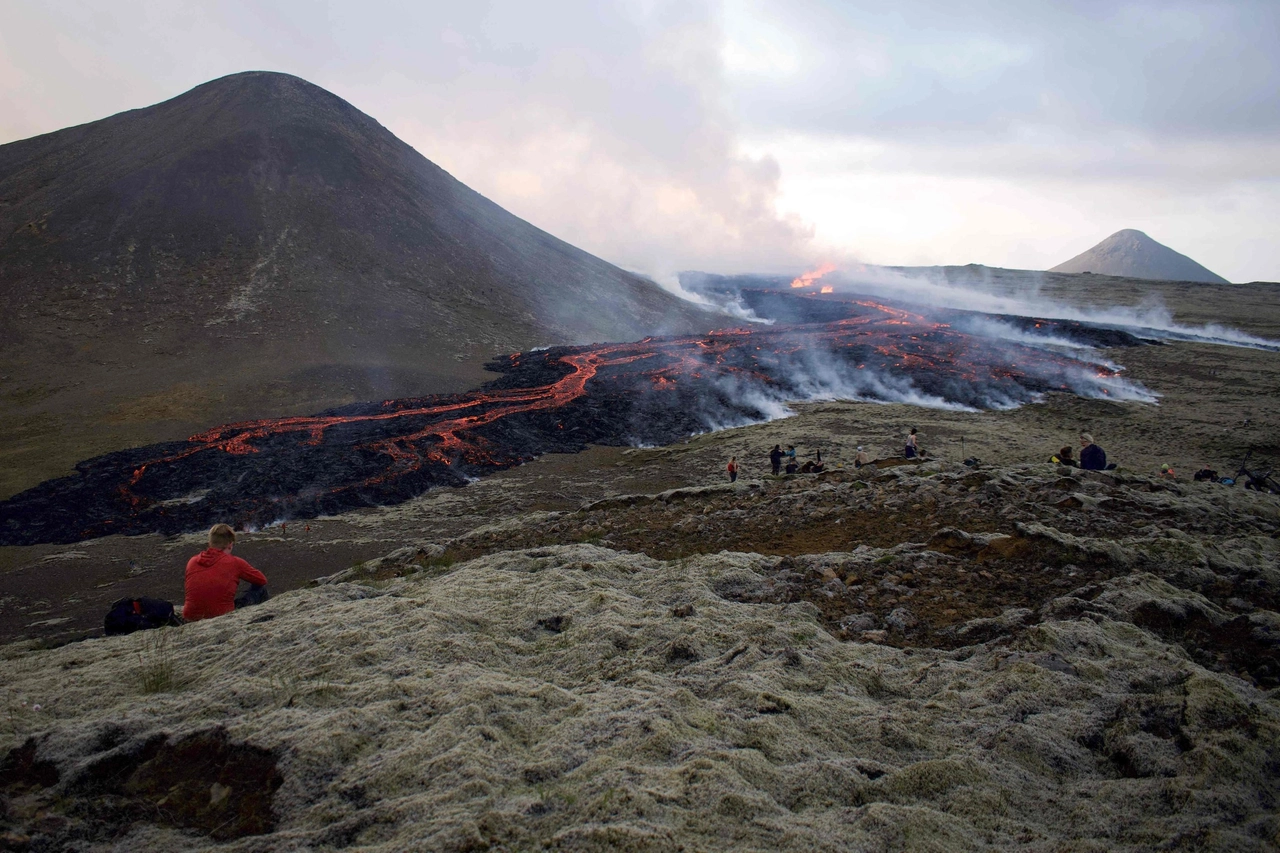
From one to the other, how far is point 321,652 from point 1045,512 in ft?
27.3

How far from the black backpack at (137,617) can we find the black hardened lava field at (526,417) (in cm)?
952

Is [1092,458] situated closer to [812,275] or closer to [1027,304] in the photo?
[1027,304]

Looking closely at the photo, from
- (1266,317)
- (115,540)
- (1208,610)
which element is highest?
(1266,317)

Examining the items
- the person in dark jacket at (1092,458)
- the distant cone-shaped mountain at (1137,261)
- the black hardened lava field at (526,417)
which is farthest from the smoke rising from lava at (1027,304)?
the distant cone-shaped mountain at (1137,261)

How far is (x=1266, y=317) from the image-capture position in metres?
59.4

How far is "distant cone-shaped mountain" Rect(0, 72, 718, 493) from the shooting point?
29.1 m

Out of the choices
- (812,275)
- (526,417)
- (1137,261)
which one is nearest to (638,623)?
(526,417)

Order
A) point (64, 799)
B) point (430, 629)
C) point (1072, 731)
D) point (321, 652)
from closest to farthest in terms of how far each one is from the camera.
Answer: point (64, 799) < point (1072, 731) < point (321, 652) < point (430, 629)

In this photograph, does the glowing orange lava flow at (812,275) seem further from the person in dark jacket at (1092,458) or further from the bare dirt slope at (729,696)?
the bare dirt slope at (729,696)

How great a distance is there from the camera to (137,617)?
6641 millimetres

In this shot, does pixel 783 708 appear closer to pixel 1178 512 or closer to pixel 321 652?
pixel 321 652

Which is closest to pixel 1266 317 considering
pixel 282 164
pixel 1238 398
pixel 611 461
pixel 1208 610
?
pixel 1238 398

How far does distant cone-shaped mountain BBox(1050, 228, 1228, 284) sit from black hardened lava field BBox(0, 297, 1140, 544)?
140 m

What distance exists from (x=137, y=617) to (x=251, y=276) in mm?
41313
